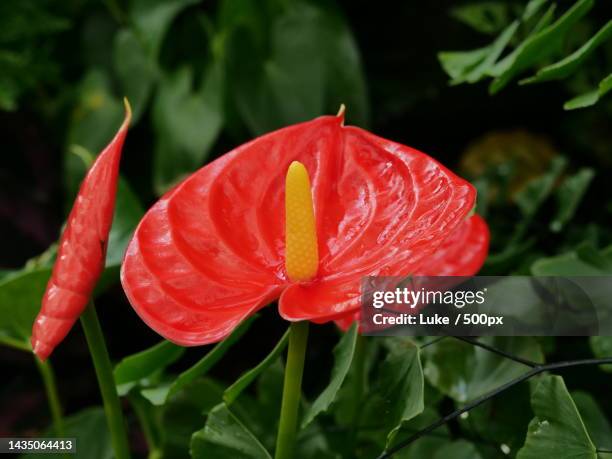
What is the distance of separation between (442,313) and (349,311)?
0.11 metres

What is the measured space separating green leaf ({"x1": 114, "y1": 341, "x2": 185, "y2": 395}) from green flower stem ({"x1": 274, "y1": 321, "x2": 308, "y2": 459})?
0.10 metres

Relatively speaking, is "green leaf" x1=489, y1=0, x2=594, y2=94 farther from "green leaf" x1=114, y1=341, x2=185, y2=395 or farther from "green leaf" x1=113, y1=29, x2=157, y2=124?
"green leaf" x1=113, y1=29, x2=157, y2=124

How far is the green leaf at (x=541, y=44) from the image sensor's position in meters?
0.46

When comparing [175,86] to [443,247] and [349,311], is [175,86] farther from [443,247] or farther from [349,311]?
[349,311]

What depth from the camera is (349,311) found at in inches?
13.7

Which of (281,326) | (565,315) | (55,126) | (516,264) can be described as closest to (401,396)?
(565,315)

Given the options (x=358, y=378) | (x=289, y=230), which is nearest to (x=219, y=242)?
(x=289, y=230)

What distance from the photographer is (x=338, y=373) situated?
40 centimetres

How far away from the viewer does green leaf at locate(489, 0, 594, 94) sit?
18.0 inches

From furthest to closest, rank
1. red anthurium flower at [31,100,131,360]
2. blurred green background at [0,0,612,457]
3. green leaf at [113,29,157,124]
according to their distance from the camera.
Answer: green leaf at [113,29,157,124] < blurred green background at [0,0,612,457] < red anthurium flower at [31,100,131,360]

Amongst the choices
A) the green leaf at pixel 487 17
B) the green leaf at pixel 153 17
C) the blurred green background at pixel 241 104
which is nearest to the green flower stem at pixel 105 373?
the blurred green background at pixel 241 104

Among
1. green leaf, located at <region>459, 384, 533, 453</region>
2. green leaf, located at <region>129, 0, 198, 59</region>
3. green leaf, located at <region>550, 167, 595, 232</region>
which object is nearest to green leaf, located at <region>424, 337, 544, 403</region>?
green leaf, located at <region>459, 384, 533, 453</region>

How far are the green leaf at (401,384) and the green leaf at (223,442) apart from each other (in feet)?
0.24

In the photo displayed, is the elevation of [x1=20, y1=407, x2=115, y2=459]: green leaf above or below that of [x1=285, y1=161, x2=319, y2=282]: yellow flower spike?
below
